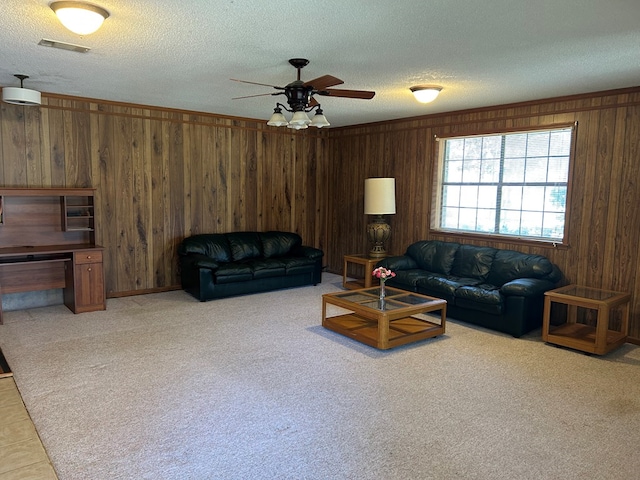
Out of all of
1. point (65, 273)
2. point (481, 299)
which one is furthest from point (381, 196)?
point (65, 273)

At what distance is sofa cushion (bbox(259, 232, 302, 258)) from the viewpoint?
269 inches

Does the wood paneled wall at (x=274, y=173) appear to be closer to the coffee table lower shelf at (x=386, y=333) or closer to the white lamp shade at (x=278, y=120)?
the coffee table lower shelf at (x=386, y=333)

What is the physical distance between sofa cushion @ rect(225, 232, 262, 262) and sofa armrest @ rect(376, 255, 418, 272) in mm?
1866

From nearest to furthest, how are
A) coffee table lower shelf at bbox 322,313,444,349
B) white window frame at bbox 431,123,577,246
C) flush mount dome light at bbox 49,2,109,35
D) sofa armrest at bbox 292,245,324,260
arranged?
1. flush mount dome light at bbox 49,2,109,35
2. coffee table lower shelf at bbox 322,313,444,349
3. white window frame at bbox 431,123,577,246
4. sofa armrest at bbox 292,245,324,260

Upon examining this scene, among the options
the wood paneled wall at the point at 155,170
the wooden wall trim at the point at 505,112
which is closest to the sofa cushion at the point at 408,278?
the wooden wall trim at the point at 505,112

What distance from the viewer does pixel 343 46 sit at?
329cm

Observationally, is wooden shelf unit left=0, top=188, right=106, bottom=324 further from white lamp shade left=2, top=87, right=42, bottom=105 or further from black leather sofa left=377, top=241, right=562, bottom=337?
black leather sofa left=377, top=241, right=562, bottom=337

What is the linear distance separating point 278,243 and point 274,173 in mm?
1183

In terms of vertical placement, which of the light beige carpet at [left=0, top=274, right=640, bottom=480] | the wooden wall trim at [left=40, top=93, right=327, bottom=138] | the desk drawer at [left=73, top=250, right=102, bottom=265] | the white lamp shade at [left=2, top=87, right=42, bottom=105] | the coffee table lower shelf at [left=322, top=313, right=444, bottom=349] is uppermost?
the wooden wall trim at [left=40, top=93, right=327, bottom=138]

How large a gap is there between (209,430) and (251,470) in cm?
50

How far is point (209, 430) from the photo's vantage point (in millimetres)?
2738

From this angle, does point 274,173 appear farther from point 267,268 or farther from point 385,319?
point 385,319

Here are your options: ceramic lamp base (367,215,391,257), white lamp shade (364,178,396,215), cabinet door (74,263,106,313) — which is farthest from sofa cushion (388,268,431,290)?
cabinet door (74,263,106,313)

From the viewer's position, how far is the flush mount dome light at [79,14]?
2.60m
